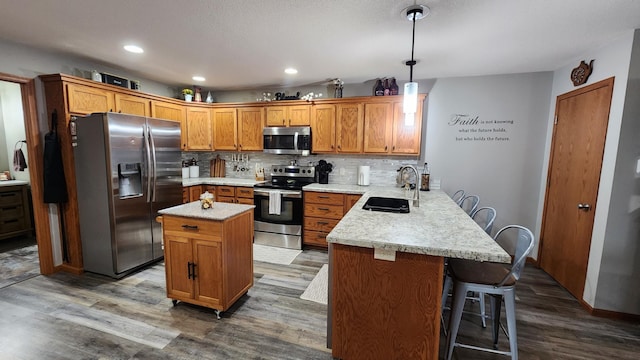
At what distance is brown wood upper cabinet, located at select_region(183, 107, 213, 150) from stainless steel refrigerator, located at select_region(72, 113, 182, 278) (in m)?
1.13

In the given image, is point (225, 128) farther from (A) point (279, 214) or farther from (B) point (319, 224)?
(B) point (319, 224)

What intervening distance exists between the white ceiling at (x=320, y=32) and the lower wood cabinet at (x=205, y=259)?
1.64 m

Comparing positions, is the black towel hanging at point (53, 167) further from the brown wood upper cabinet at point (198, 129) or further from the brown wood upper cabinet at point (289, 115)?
the brown wood upper cabinet at point (289, 115)

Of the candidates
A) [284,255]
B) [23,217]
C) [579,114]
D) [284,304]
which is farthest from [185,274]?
[579,114]

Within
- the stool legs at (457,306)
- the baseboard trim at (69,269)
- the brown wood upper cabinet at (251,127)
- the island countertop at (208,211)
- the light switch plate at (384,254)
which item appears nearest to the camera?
the light switch plate at (384,254)

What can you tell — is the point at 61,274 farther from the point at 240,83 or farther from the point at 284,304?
the point at 240,83

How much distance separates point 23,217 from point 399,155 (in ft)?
19.3

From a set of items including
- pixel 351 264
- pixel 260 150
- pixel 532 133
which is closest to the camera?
pixel 351 264

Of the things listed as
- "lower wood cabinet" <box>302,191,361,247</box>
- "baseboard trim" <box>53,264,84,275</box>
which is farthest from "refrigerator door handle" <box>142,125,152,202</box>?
"lower wood cabinet" <box>302,191,361,247</box>

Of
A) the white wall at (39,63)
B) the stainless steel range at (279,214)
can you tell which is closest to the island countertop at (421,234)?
the stainless steel range at (279,214)

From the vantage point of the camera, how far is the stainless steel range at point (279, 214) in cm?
394

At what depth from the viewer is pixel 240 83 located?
167 inches

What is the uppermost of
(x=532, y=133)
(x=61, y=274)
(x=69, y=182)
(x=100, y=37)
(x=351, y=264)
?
(x=100, y=37)

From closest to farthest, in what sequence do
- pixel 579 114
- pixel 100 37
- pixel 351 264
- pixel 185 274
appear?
1. pixel 351 264
2. pixel 185 274
3. pixel 100 37
4. pixel 579 114
